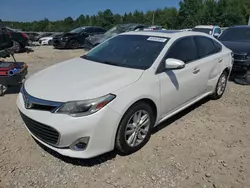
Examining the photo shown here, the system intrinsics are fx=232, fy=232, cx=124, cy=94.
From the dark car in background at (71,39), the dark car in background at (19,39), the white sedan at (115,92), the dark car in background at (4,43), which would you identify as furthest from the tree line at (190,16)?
the white sedan at (115,92)

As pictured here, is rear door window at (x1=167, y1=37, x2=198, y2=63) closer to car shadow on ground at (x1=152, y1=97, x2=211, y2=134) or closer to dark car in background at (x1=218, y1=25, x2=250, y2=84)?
car shadow on ground at (x1=152, y1=97, x2=211, y2=134)

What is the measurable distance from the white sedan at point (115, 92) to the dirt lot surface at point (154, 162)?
271 mm

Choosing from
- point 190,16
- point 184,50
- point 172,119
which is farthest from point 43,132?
point 190,16

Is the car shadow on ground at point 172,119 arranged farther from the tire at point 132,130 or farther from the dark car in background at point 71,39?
the dark car in background at point 71,39

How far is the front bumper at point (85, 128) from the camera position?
93.8 inches

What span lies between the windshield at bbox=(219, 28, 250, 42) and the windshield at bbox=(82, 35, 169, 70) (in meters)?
5.35

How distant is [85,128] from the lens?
2.40 metres

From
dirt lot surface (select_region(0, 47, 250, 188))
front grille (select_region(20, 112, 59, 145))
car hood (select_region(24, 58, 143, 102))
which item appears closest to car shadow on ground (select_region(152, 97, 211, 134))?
dirt lot surface (select_region(0, 47, 250, 188))

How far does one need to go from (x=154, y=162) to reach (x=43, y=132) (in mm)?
1355

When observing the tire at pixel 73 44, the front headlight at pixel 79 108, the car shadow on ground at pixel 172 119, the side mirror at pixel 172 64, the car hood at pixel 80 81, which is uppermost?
the side mirror at pixel 172 64

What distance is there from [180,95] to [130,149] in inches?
46.4

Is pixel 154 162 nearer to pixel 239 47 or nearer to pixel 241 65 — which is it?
pixel 241 65

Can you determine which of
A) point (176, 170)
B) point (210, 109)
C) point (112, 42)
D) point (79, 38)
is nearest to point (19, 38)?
point (79, 38)

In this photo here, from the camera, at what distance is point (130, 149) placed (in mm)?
2906
